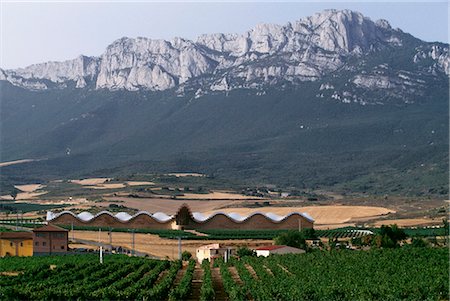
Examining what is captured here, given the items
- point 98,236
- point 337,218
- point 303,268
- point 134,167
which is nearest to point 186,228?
point 98,236

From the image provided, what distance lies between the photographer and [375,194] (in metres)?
151

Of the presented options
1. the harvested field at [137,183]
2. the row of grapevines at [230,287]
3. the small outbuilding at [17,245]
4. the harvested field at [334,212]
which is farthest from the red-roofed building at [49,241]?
the harvested field at [137,183]

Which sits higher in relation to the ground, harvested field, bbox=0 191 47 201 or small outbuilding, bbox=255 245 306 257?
harvested field, bbox=0 191 47 201

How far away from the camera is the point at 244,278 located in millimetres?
47250

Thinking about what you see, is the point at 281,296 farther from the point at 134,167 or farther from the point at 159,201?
the point at 134,167

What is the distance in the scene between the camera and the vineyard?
39.2 meters

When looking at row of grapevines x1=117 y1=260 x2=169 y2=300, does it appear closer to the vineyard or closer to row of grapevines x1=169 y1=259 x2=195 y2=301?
the vineyard

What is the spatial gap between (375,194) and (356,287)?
11157 centimetres

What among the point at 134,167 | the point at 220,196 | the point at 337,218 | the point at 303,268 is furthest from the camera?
the point at 134,167

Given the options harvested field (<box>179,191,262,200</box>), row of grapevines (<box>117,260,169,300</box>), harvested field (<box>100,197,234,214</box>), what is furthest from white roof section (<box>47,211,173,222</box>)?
harvested field (<box>179,191,262,200</box>)

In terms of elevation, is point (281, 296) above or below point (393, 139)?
below

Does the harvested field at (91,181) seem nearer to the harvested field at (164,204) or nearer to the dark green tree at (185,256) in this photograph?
the harvested field at (164,204)

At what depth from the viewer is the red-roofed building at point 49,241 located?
67.6 meters

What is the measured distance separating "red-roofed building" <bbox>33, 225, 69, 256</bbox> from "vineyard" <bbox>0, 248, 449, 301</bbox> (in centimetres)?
533
